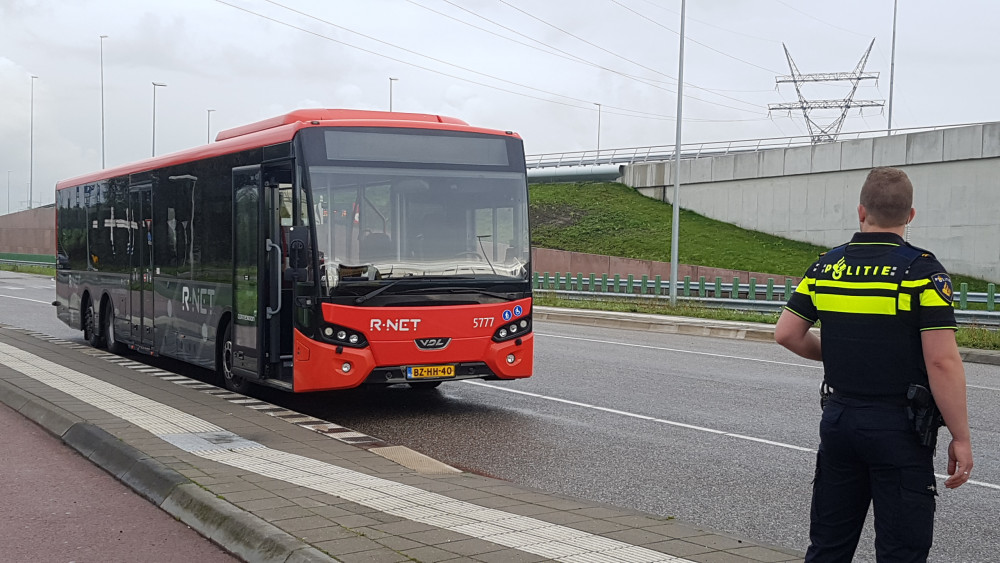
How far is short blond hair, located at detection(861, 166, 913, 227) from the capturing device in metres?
3.97

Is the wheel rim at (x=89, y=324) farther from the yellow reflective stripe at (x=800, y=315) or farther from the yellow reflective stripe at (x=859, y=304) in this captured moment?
the yellow reflective stripe at (x=859, y=304)

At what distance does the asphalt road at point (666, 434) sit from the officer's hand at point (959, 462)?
2.30m

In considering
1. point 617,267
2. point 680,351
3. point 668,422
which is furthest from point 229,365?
point 617,267

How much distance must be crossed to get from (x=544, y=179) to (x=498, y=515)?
186 feet

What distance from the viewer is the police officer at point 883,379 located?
3.80 metres

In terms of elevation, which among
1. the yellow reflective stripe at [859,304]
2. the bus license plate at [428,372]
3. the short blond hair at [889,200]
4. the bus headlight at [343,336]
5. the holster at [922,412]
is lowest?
the bus license plate at [428,372]

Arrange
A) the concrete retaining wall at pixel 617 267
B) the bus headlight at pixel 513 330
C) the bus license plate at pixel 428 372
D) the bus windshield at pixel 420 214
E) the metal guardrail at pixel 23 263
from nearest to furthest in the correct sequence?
the bus windshield at pixel 420 214
the bus license plate at pixel 428 372
the bus headlight at pixel 513 330
the concrete retaining wall at pixel 617 267
the metal guardrail at pixel 23 263

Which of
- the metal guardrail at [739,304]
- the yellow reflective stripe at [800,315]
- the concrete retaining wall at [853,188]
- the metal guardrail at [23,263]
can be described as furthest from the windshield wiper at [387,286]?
the metal guardrail at [23,263]

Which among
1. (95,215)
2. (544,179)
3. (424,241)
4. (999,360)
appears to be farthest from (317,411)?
(544,179)

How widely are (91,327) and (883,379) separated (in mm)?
16290

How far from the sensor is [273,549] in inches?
205

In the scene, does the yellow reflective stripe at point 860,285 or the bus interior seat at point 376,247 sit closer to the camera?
the yellow reflective stripe at point 860,285

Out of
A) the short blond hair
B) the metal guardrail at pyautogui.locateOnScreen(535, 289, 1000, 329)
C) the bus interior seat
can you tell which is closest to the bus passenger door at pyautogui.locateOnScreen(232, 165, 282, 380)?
the bus interior seat

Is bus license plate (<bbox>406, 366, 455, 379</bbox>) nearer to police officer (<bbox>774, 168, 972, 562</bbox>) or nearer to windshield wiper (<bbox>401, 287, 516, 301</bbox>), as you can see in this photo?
windshield wiper (<bbox>401, 287, 516, 301</bbox>)
